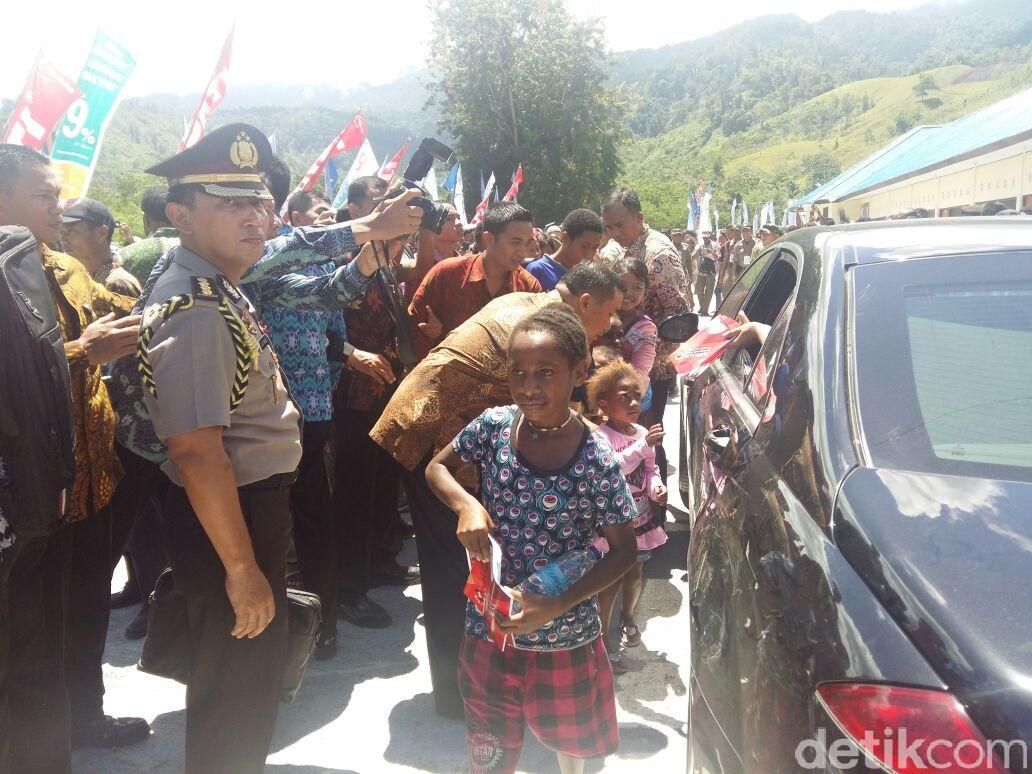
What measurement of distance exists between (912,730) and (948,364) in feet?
3.21

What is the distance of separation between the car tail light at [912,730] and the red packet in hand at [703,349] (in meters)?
1.81

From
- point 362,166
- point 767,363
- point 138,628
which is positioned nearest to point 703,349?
point 767,363

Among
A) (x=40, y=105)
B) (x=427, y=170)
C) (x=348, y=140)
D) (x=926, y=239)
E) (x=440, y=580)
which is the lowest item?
(x=440, y=580)

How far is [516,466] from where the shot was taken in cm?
215

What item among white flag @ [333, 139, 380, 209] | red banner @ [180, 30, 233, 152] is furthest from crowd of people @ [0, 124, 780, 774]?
white flag @ [333, 139, 380, 209]

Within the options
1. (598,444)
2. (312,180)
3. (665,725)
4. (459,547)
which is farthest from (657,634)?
(312,180)

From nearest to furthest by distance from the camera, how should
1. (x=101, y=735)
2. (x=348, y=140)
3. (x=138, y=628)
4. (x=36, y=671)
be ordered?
(x=36, y=671), (x=101, y=735), (x=138, y=628), (x=348, y=140)

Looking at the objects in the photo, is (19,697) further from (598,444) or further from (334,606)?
(598,444)

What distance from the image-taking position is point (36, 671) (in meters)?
2.42

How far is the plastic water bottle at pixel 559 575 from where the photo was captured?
2.07 m

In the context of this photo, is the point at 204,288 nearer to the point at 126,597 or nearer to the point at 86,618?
the point at 86,618

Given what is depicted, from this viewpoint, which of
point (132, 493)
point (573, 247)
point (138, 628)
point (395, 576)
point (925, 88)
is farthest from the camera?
point (925, 88)

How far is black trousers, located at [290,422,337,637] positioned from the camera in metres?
3.45

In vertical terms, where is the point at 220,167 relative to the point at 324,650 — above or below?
above
